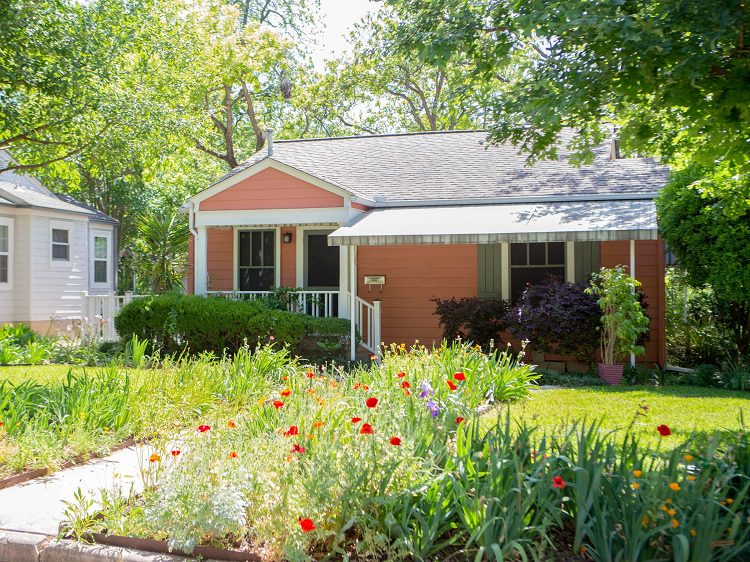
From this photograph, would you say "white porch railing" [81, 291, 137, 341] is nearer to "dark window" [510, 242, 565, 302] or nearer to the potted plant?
"dark window" [510, 242, 565, 302]

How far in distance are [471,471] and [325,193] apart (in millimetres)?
9081

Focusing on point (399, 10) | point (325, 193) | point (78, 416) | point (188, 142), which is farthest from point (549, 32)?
point (188, 142)

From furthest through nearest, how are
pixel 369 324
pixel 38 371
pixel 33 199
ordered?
pixel 33 199, pixel 369 324, pixel 38 371

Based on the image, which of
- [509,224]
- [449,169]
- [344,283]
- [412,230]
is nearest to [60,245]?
[344,283]

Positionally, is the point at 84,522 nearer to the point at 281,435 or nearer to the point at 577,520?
the point at 281,435

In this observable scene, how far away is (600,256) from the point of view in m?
11.9

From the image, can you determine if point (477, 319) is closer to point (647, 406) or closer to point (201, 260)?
point (647, 406)

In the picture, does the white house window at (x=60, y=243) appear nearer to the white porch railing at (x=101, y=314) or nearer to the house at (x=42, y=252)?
the house at (x=42, y=252)

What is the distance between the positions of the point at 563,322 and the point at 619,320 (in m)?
0.82

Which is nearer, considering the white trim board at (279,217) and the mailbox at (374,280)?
the white trim board at (279,217)

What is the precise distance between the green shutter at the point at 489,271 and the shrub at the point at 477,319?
47.2 inches

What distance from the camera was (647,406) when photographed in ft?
20.9

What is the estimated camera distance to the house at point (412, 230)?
11.1m

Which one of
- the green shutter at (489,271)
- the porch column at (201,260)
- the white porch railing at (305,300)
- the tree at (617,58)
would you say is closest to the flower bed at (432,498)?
the tree at (617,58)
